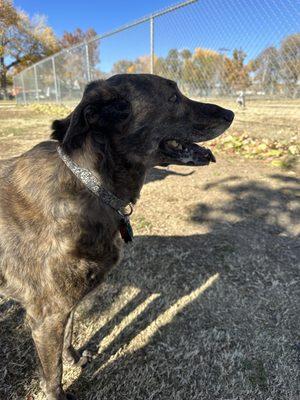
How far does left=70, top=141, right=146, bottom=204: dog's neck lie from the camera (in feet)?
5.88

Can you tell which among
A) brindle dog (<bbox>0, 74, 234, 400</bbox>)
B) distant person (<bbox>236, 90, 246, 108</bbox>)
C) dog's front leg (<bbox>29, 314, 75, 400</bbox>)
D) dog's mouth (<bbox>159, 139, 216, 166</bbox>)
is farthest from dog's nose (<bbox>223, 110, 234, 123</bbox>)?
distant person (<bbox>236, 90, 246, 108</bbox>)

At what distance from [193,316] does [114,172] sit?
136cm

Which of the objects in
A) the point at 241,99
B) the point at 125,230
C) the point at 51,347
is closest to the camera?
the point at 51,347

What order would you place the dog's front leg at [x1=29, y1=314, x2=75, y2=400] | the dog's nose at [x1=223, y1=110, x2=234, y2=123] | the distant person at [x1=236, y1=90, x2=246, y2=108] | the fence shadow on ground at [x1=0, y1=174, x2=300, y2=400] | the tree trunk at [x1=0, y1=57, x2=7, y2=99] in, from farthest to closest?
1. the tree trunk at [x1=0, y1=57, x2=7, y2=99]
2. the distant person at [x1=236, y1=90, x2=246, y2=108]
3. the dog's nose at [x1=223, y1=110, x2=234, y2=123]
4. the fence shadow on ground at [x1=0, y1=174, x2=300, y2=400]
5. the dog's front leg at [x1=29, y1=314, x2=75, y2=400]

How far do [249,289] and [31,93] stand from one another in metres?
26.0

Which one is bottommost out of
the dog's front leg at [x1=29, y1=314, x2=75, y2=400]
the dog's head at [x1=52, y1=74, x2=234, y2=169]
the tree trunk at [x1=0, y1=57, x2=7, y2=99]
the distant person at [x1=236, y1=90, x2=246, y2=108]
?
the dog's front leg at [x1=29, y1=314, x2=75, y2=400]

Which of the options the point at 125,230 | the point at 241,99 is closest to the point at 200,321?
the point at 125,230

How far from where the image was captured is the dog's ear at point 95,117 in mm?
1715

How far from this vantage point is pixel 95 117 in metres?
1.78

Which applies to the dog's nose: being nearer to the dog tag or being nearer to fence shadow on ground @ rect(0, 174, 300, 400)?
the dog tag

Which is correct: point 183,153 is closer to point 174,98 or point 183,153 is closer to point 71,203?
point 174,98

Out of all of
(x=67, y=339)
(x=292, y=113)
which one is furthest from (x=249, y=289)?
(x=292, y=113)

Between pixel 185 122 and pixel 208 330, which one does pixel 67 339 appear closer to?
pixel 208 330

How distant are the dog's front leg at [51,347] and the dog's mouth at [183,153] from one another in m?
1.10
